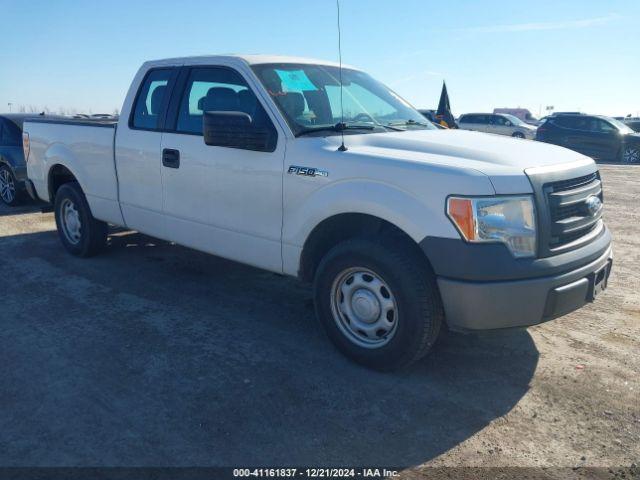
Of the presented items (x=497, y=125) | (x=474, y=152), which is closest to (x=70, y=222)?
(x=474, y=152)

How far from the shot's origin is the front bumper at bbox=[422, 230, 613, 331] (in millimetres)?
3137

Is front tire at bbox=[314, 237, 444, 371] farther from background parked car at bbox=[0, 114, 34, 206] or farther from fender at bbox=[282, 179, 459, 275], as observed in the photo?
background parked car at bbox=[0, 114, 34, 206]

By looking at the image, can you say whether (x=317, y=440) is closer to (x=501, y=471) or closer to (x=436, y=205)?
(x=501, y=471)

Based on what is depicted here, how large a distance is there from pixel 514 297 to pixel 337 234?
1322mm

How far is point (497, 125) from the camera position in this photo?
2689 centimetres

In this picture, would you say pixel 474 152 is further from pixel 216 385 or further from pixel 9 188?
pixel 9 188

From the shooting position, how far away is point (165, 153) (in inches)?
189

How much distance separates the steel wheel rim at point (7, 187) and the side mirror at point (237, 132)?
651 centimetres

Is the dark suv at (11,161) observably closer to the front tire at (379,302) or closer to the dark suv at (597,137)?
the front tire at (379,302)

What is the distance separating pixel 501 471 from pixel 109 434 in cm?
200

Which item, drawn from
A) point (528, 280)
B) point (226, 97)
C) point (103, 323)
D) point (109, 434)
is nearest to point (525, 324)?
point (528, 280)

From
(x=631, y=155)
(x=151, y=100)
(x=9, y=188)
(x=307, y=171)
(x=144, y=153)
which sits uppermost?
(x=151, y=100)

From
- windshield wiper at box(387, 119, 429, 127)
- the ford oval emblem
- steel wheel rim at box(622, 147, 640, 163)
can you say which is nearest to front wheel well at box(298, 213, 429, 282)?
windshield wiper at box(387, 119, 429, 127)

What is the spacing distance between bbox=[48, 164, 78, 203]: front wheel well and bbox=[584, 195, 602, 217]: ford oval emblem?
→ 5.22m
